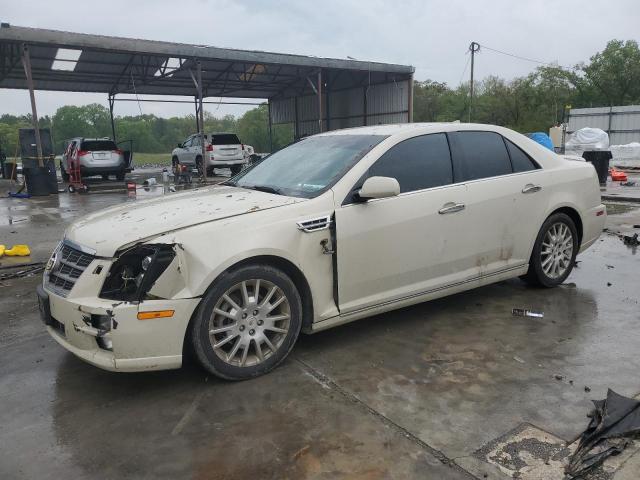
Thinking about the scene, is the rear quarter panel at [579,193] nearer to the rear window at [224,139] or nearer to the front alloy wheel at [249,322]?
the front alloy wheel at [249,322]

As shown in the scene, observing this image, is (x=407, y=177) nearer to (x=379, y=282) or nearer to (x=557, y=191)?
(x=379, y=282)

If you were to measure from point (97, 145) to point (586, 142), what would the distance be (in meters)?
20.2

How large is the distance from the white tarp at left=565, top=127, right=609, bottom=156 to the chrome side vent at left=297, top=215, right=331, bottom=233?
22.8 m

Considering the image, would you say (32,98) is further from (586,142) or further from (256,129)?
(256,129)

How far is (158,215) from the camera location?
3.47 meters

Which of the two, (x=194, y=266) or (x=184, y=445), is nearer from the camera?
(x=184, y=445)

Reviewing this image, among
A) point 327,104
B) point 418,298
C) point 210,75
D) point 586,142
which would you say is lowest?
point 418,298

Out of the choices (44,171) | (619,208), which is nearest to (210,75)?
(44,171)

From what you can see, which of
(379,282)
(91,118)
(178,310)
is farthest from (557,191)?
(91,118)

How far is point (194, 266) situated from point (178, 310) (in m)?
0.26

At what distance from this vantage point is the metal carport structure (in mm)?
15727

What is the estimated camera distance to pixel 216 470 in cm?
247

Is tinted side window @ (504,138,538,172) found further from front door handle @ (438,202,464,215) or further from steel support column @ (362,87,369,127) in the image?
steel support column @ (362,87,369,127)

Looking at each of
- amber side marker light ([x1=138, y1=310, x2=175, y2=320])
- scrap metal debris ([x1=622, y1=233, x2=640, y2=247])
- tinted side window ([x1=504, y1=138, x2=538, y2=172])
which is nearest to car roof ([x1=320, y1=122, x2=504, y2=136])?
tinted side window ([x1=504, y1=138, x2=538, y2=172])
